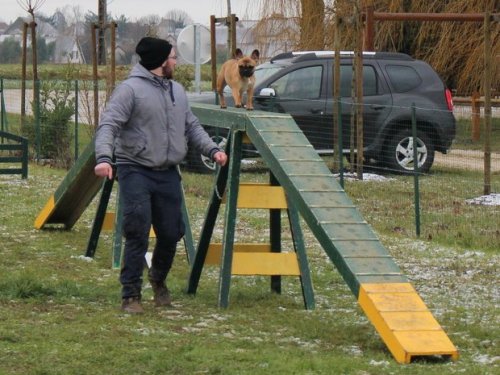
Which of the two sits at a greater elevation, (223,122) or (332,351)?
(223,122)

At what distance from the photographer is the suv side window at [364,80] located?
18688mm

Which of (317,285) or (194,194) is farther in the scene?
(194,194)

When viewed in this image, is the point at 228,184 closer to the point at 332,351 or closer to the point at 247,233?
the point at 332,351

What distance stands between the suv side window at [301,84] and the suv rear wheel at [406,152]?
138cm

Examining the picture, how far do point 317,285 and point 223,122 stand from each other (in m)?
1.61

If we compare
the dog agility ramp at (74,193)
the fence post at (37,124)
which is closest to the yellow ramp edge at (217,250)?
the dog agility ramp at (74,193)

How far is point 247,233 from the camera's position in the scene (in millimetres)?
12555

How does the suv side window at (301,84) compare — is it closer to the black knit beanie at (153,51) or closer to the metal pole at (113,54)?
the metal pole at (113,54)

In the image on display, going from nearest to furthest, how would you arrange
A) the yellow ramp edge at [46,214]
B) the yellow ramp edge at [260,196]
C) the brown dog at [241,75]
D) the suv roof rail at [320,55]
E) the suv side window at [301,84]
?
1. the yellow ramp edge at [260,196]
2. the brown dog at [241,75]
3. the yellow ramp edge at [46,214]
4. the suv side window at [301,84]
5. the suv roof rail at [320,55]

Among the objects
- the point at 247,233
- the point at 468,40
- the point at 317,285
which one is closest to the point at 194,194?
the point at 247,233

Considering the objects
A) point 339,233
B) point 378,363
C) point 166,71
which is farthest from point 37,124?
point 378,363

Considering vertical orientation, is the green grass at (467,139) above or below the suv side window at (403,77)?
below

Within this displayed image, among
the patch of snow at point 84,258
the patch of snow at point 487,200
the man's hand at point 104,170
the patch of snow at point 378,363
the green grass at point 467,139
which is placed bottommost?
the patch of snow at point 84,258

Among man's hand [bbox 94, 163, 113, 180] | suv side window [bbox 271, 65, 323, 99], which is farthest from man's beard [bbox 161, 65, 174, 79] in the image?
suv side window [bbox 271, 65, 323, 99]
